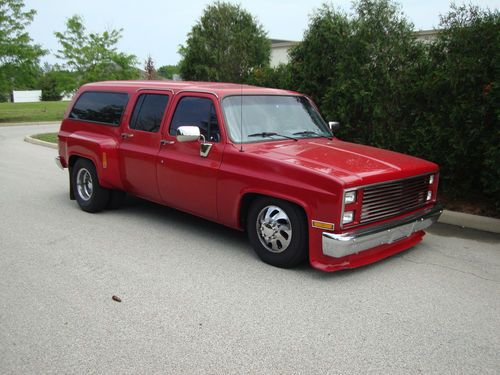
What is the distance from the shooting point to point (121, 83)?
276 inches

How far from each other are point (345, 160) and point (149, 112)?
107 inches

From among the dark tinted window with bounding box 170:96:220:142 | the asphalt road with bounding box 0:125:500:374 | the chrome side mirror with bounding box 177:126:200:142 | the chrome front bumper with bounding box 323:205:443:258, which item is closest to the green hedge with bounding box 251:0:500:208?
the asphalt road with bounding box 0:125:500:374

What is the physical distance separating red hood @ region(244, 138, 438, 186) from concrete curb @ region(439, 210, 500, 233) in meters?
1.63

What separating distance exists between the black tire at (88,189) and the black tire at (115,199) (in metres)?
→ 0.09

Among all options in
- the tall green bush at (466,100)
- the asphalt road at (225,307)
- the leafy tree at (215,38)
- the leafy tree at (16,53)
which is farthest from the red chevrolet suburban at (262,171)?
the leafy tree at (16,53)

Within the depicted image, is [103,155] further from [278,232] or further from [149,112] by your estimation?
[278,232]

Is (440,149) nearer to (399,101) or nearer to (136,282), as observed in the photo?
(399,101)

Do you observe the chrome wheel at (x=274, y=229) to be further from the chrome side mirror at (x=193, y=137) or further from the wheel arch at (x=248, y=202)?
the chrome side mirror at (x=193, y=137)

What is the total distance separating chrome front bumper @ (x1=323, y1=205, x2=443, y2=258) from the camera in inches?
168

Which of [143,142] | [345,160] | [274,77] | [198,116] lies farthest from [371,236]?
[274,77]

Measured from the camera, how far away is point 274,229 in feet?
15.8

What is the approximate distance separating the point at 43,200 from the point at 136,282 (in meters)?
3.95

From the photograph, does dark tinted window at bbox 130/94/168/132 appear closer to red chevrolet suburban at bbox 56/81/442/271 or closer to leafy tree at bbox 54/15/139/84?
red chevrolet suburban at bbox 56/81/442/271

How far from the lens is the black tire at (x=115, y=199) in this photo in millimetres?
7059
